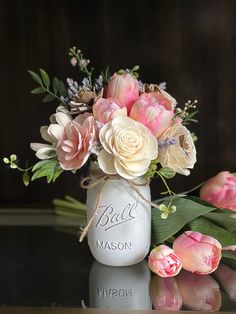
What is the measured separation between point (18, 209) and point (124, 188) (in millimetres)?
568

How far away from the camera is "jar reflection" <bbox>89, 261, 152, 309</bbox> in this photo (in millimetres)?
746

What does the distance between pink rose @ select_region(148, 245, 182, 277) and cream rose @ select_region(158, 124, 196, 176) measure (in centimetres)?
12

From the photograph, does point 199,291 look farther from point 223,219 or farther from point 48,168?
point 48,168

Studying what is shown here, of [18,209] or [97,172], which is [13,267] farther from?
[18,209]

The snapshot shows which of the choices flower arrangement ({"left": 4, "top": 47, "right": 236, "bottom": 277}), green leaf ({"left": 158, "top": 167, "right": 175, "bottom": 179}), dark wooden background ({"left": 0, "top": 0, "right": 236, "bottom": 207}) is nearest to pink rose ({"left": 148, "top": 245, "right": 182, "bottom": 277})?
flower arrangement ({"left": 4, "top": 47, "right": 236, "bottom": 277})

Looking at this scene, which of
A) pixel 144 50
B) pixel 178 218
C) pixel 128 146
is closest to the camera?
pixel 128 146

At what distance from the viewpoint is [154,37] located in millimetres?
1251

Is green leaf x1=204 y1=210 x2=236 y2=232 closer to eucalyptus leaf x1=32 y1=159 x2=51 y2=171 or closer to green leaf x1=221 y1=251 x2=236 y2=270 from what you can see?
green leaf x1=221 y1=251 x2=236 y2=270

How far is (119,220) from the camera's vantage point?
2.65 feet

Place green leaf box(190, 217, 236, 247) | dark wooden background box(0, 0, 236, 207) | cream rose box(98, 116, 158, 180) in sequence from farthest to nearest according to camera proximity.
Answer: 1. dark wooden background box(0, 0, 236, 207)
2. green leaf box(190, 217, 236, 247)
3. cream rose box(98, 116, 158, 180)

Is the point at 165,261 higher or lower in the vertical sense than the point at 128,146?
lower

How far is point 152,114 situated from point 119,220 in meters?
0.17

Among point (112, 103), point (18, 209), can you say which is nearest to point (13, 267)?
point (112, 103)

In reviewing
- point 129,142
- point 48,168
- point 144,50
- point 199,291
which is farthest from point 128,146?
point 144,50
